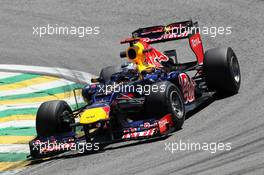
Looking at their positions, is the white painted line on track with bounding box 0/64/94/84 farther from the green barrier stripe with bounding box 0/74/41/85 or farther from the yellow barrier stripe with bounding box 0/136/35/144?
the yellow barrier stripe with bounding box 0/136/35/144

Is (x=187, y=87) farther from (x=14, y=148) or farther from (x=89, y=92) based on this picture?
(x=14, y=148)

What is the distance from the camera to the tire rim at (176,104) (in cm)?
1091

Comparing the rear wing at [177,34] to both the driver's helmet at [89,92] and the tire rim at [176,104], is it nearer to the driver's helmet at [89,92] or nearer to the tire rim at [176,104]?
the driver's helmet at [89,92]

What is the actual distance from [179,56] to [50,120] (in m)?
5.43

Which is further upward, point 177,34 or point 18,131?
point 177,34

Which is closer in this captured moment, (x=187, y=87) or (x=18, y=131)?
Answer: (x=187, y=87)

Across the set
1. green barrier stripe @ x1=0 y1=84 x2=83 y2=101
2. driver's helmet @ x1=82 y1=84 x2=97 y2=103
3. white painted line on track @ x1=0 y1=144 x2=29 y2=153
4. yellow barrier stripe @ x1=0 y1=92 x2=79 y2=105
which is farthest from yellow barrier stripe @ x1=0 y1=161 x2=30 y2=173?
green barrier stripe @ x1=0 y1=84 x2=83 y2=101

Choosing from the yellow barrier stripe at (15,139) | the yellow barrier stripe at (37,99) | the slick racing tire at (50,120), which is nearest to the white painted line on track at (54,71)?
the yellow barrier stripe at (37,99)

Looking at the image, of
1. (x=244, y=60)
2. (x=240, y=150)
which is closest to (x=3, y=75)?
(x=244, y=60)

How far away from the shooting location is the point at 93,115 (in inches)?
412

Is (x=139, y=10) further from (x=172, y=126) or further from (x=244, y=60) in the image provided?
(x=172, y=126)

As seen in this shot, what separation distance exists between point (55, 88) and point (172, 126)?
4.08m

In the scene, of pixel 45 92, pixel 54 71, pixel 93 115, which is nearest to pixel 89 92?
pixel 93 115

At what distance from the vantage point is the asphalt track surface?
9086mm
